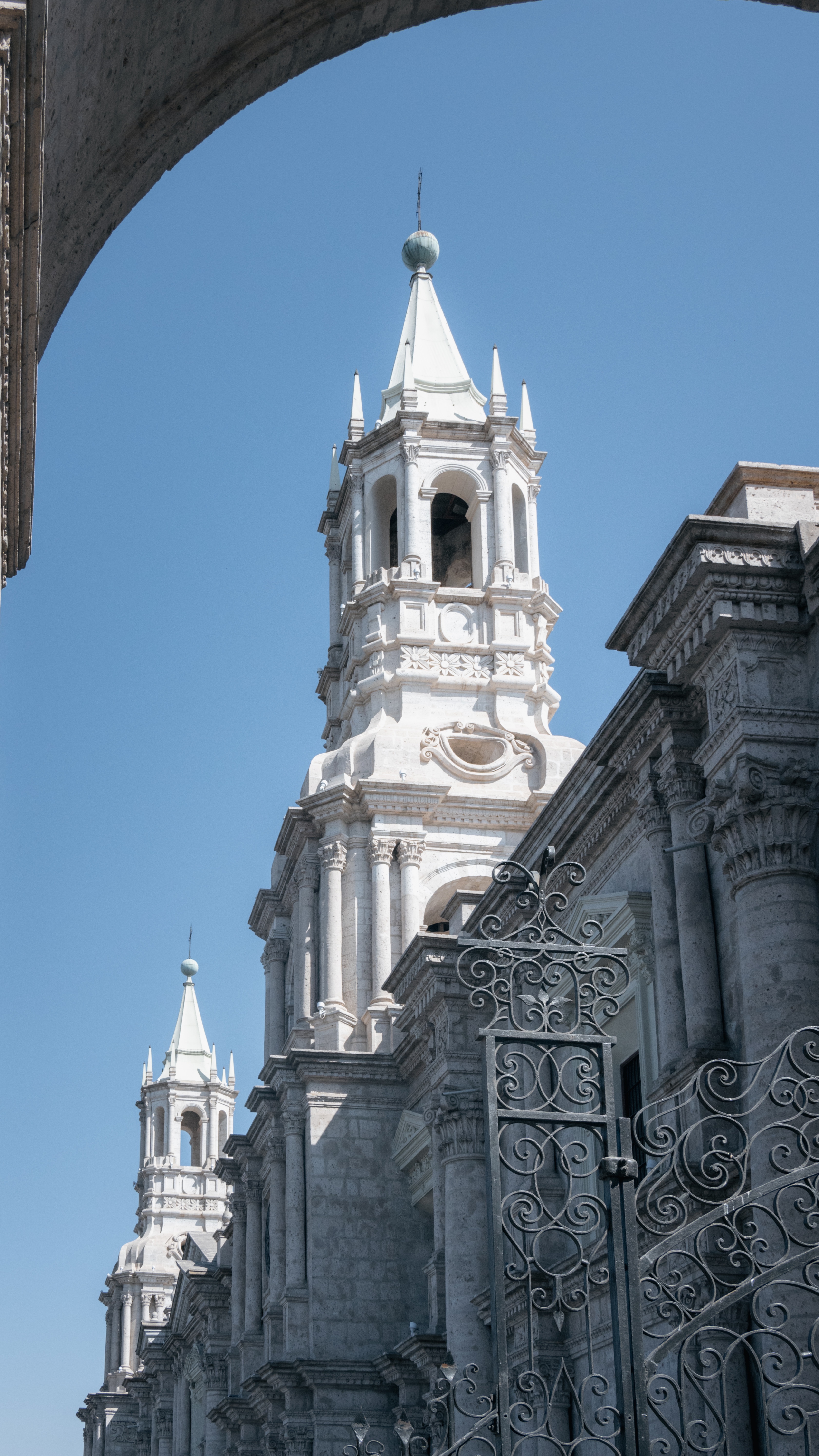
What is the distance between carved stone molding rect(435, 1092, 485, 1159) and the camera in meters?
24.0

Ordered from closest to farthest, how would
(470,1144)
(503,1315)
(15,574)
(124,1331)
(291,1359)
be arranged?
1. (15,574)
2. (503,1315)
3. (470,1144)
4. (291,1359)
5. (124,1331)

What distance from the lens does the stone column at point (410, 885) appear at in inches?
1310

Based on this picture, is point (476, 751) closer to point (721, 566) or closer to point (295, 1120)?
point (295, 1120)

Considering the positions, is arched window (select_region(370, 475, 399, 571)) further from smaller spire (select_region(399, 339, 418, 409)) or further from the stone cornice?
the stone cornice

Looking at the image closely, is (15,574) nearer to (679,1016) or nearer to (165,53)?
(165,53)

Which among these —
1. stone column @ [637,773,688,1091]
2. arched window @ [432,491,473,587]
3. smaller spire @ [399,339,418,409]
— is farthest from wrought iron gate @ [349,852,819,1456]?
arched window @ [432,491,473,587]

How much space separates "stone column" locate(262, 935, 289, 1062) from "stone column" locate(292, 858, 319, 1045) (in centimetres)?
230

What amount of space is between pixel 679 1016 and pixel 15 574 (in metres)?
10.8

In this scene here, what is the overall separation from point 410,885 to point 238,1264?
790 cm

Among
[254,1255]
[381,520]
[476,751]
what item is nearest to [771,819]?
[254,1255]

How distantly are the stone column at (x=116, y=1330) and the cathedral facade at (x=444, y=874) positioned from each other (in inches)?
638

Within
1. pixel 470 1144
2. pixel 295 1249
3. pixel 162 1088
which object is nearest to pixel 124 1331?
pixel 162 1088

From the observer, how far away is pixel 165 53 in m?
7.05

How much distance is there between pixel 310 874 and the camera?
34.8 meters
